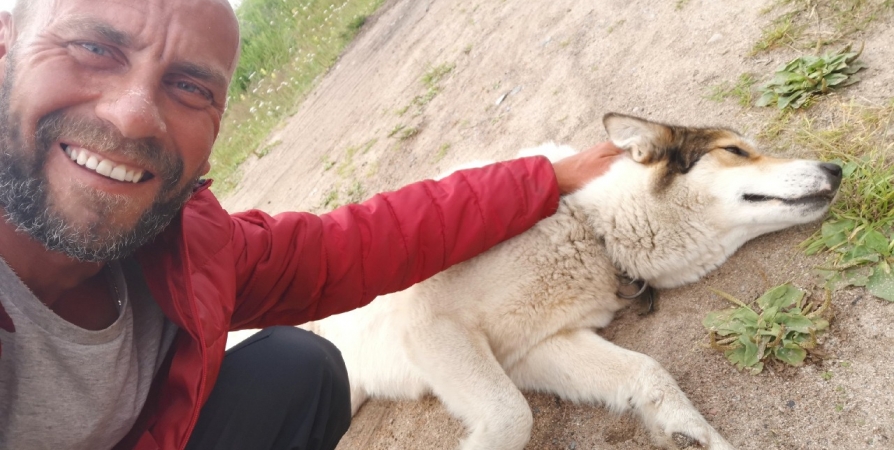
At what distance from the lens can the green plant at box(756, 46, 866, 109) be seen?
251cm

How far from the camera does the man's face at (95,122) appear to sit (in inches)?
56.7

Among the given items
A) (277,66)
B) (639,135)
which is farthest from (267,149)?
(639,135)

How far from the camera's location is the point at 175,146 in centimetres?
165

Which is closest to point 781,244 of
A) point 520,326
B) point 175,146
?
point 520,326

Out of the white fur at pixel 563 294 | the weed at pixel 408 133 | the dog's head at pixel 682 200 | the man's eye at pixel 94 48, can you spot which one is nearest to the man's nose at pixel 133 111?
the man's eye at pixel 94 48

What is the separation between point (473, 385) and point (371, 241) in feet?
2.49

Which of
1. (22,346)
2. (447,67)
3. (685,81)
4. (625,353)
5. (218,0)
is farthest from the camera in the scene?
(447,67)

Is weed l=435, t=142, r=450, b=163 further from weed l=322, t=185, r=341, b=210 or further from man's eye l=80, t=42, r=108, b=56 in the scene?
man's eye l=80, t=42, r=108, b=56

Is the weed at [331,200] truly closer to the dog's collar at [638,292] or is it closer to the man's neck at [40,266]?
the dog's collar at [638,292]

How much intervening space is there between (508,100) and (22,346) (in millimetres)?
4050

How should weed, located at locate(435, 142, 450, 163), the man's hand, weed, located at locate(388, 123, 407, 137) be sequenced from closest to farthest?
the man's hand, weed, located at locate(435, 142, 450, 163), weed, located at locate(388, 123, 407, 137)

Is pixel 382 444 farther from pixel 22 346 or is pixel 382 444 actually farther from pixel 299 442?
pixel 22 346

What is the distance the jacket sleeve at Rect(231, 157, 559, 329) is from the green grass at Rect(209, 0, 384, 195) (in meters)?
7.87

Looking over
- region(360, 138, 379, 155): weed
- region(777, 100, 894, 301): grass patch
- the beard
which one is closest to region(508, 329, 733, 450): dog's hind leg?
region(777, 100, 894, 301): grass patch
